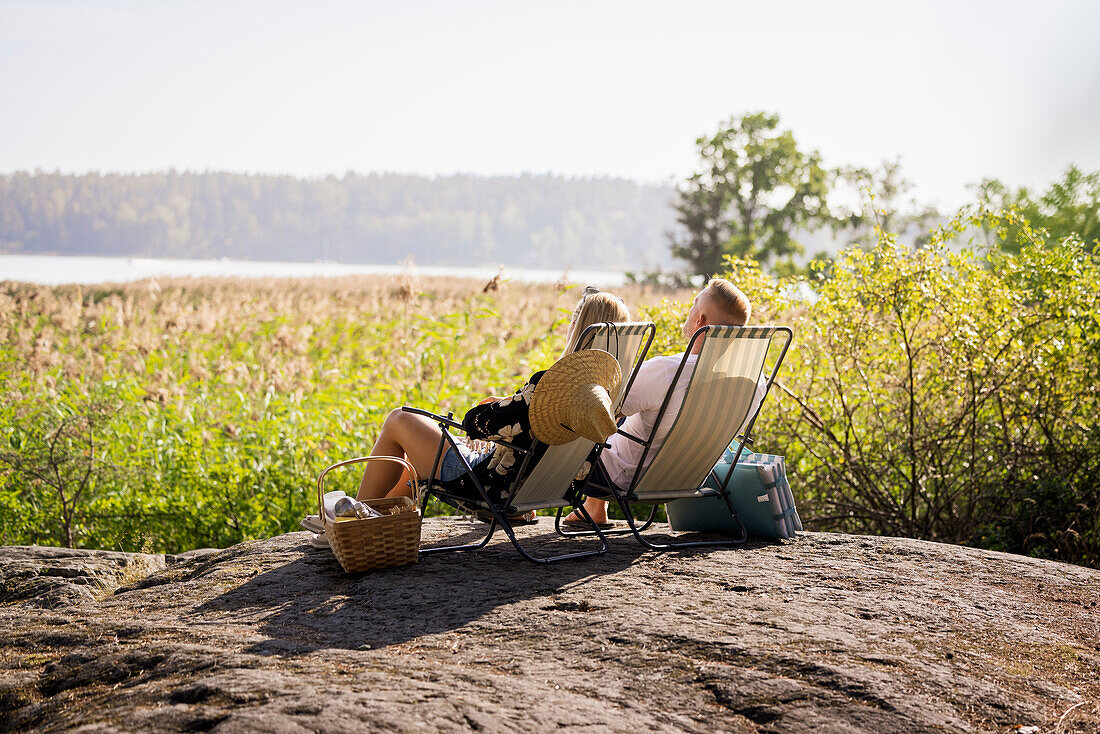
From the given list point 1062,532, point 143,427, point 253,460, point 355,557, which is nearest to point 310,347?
point 143,427

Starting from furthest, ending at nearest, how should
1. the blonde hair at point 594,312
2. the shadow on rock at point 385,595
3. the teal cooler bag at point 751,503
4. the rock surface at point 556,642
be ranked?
1. the teal cooler bag at point 751,503
2. the blonde hair at point 594,312
3. the shadow on rock at point 385,595
4. the rock surface at point 556,642

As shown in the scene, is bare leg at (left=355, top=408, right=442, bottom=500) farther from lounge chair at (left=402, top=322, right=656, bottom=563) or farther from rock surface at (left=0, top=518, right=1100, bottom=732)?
rock surface at (left=0, top=518, right=1100, bottom=732)

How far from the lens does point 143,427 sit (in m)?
6.17

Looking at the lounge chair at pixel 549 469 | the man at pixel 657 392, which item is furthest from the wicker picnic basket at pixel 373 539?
the man at pixel 657 392

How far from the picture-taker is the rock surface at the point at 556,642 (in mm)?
1914

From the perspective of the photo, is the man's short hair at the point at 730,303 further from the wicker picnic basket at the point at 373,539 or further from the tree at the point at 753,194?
the tree at the point at 753,194

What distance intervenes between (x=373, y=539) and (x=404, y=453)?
2.25ft

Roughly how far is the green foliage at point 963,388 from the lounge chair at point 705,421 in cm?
115

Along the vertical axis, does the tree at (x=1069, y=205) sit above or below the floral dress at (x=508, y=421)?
above

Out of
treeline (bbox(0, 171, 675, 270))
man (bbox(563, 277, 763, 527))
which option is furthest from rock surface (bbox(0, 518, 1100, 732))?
treeline (bbox(0, 171, 675, 270))

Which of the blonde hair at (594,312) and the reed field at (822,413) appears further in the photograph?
the reed field at (822,413)

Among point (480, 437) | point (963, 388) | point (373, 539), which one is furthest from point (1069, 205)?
point (373, 539)

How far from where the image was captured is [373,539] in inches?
124

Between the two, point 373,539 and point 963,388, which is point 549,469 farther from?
point 963,388
